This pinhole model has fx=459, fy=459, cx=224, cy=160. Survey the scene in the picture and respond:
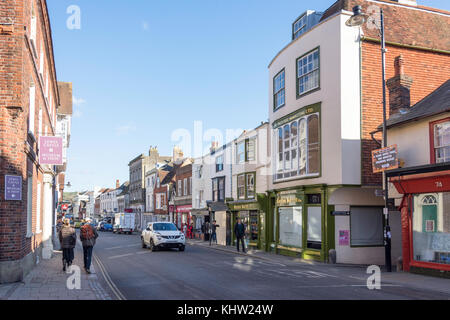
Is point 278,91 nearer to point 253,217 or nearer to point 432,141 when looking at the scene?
point 253,217

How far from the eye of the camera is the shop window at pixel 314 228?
821 inches

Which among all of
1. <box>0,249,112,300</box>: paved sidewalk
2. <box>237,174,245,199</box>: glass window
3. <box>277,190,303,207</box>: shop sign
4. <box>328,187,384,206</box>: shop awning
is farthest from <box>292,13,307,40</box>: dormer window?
<box>0,249,112,300</box>: paved sidewalk

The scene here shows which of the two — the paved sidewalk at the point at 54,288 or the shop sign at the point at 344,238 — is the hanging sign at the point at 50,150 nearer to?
the paved sidewalk at the point at 54,288

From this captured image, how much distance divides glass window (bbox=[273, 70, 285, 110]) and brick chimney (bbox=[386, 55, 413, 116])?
6482 mm

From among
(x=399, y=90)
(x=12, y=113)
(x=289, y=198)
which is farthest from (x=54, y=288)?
(x=399, y=90)

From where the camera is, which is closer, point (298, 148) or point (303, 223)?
point (303, 223)

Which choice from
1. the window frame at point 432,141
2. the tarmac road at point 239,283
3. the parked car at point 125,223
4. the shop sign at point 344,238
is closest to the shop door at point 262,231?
the shop sign at point 344,238

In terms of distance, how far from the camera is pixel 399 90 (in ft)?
62.2

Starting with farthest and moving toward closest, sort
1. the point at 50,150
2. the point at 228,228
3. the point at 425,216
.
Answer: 1. the point at 228,228
2. the point at 425,216
3. the point at 50,150

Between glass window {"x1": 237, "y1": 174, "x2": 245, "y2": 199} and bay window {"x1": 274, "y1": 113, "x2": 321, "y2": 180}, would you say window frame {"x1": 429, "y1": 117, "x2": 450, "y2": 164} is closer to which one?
bay window {"x1": 274, "y1": 113, "x2": 321, "y2": 180}

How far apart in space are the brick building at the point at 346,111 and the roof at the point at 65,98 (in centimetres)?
2027

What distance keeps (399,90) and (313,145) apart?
14.7 feet
